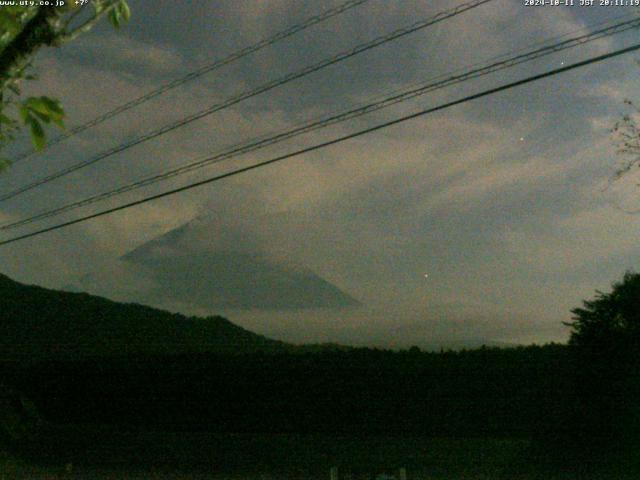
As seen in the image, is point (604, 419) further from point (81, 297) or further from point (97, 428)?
point (81, 297)

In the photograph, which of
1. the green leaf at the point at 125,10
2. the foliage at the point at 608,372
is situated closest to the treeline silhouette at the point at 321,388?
the foliage at the point at 608,372

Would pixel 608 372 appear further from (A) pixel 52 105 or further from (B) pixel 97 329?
(B) pixel 97 329

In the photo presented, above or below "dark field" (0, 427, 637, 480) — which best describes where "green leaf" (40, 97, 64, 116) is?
above

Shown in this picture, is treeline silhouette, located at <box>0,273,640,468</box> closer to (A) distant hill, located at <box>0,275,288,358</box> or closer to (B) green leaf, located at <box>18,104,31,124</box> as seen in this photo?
(A) distant hill, located at <box>0,275,288,358</box>

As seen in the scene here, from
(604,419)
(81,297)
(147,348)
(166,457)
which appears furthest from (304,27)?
(81,297)

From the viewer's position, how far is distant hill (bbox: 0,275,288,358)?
24.6 meters

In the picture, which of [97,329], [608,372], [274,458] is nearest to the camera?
[608,372]

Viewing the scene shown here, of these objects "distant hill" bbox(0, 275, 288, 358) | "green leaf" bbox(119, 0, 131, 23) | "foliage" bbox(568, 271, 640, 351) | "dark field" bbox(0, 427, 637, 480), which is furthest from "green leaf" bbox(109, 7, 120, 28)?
"distant hill" bbox(0, 275, 288, 358)

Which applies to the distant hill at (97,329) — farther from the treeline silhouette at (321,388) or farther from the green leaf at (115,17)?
the green leaf at (115,17)

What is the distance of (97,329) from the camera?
27531 millimetres

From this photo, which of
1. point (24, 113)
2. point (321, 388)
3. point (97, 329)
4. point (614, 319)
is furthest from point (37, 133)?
point (97, 329)

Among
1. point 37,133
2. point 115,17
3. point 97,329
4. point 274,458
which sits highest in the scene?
point 97,329

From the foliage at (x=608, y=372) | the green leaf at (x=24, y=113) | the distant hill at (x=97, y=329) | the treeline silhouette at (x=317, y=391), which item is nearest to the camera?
the green leaf at (x=24, y=113)

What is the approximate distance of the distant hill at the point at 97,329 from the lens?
24609 millimetres
